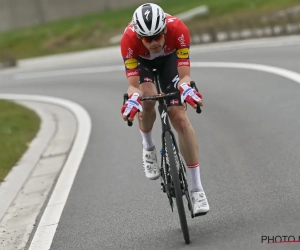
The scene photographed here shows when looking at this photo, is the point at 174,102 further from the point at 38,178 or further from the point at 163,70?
the point at 38,178

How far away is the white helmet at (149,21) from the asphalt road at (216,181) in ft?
6.00

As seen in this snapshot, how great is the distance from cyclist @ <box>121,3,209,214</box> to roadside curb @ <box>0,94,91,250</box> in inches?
70.1

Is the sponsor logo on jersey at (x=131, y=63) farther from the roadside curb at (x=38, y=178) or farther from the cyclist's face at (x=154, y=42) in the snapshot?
the roadside curb at (x=38, y=178)

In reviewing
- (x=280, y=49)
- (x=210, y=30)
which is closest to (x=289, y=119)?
(x=280, y=49)

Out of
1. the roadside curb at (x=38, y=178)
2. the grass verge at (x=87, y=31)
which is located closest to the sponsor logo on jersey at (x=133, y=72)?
the roadside curb at (x=38, y=178)

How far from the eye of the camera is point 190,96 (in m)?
6.50

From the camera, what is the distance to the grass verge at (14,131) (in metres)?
12.0

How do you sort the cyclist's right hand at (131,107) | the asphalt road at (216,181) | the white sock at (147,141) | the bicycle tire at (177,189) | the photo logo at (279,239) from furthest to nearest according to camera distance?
the white sock at (147,141) → the asphalt road at (216,181) → the cyclist's right hand at (131,107) → the bicycle tire at (177,189) → the photo logo at (279,239)

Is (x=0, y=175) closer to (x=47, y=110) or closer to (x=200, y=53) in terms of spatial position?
(x=47, y=110)

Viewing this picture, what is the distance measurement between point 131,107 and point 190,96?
20.5 inches

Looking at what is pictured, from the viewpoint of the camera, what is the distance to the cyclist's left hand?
→ 6473 mm

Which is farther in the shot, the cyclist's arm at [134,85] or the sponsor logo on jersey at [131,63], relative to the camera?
the sponsor logo on jersey at [131,63]

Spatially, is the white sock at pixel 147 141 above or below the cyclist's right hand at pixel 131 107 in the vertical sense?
below

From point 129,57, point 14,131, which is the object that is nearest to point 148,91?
point 129,57
